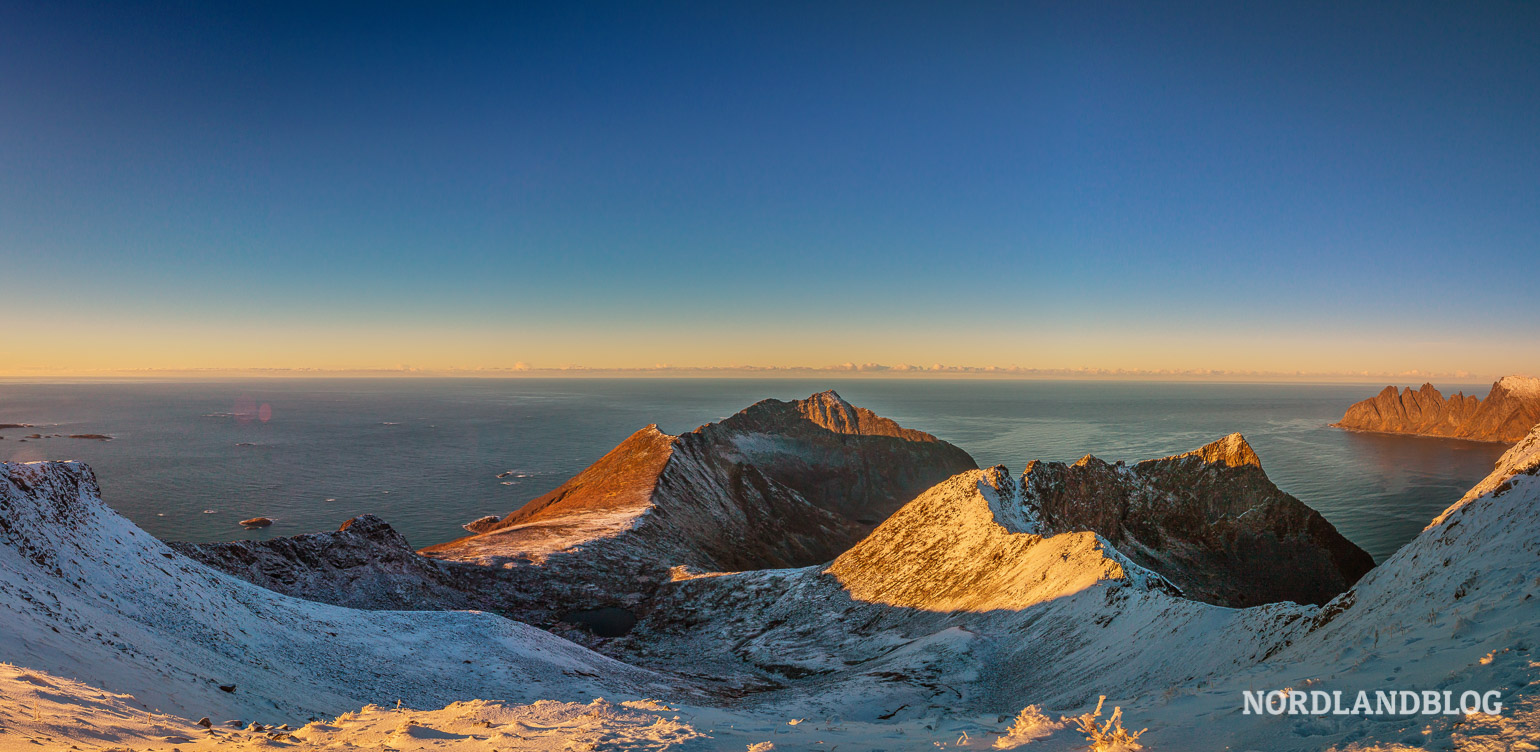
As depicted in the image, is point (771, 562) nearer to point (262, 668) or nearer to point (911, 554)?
point (911, 554)

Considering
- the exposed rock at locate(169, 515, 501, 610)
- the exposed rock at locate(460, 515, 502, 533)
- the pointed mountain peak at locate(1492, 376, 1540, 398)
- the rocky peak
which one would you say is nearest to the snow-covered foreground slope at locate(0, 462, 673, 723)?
the exposed rock at locate(169, 515, 501, 610)

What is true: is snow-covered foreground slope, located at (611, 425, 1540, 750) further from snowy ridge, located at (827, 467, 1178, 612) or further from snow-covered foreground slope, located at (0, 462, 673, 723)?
snow-covered foreground slope, located at (0, 462, 673, 723)

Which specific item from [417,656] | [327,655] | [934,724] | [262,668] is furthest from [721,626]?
[934,724]

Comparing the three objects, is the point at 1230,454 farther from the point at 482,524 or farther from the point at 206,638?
the point at 482,524

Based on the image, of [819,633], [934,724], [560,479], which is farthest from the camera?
[560,479]

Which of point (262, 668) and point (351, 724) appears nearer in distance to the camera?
point (351, 724)

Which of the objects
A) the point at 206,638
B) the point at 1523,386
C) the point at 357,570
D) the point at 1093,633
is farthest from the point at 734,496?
the point at 1523,386
